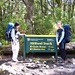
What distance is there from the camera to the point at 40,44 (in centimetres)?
1182

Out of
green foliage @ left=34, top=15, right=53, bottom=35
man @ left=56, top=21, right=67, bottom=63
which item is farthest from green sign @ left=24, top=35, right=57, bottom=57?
green foliage @ left=34, top=15, right=53, bottom=35

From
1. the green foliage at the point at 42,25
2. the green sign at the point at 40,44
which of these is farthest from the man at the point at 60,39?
the green foliage at the point at 42,25

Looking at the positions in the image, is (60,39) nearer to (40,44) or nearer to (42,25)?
(40,44)

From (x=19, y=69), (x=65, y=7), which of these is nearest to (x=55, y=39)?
(x=19, y=69)

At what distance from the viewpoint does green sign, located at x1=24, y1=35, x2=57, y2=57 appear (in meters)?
11.7

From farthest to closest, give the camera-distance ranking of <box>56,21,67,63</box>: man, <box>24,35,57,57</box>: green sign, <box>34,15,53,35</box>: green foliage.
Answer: <box>34,15,53,35</box>: green foliage < <box>24,35,57,57</box>: green sign < <box>56,21,67,63</box>: man

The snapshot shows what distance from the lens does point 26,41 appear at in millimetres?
11719

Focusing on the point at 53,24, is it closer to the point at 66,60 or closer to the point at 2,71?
the point at 66,60

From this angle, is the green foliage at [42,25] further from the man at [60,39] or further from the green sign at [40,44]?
the man at [60,39]

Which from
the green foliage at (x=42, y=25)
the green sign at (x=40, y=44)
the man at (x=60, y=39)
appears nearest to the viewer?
the man at (x=60, y=39)

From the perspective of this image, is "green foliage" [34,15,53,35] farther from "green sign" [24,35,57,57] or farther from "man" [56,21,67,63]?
"man" [56,21,67,63]

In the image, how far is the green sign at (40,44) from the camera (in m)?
11.7

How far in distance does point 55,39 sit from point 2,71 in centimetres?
390

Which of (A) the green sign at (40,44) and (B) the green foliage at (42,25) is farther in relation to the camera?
(B) the green foliage at (42,25)
